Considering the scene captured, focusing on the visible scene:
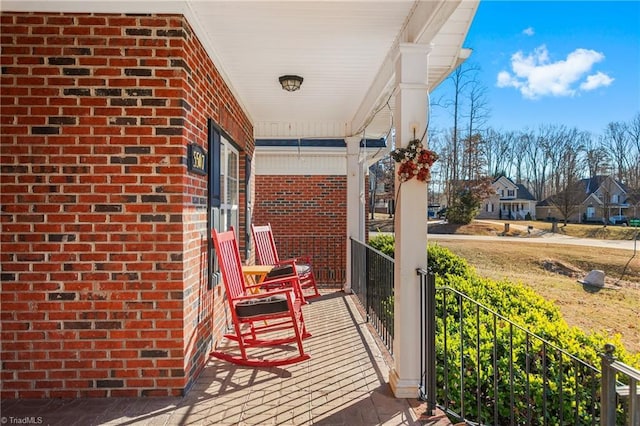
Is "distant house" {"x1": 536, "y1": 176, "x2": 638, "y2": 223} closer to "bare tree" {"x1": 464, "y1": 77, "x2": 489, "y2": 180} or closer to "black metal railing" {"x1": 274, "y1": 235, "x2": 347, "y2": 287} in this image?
"bare tree" {"x1": 464, "y1": 77, "x2": 489, "y2": 180}

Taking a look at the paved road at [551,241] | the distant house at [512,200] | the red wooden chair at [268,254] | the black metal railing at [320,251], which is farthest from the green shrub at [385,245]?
the distant house at [512,200]

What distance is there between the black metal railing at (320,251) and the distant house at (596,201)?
25.7 meters

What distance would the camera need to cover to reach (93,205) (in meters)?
2.71

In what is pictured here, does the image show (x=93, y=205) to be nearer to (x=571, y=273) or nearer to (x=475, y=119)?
(x=571, y=273)

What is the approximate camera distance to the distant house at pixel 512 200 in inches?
1518

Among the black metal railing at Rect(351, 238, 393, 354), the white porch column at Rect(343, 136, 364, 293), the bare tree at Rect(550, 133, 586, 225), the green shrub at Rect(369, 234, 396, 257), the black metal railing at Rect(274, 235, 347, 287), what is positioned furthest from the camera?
the bare tree at Rect(550, 133, 586, 225)

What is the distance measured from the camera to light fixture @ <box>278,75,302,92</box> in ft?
13.3

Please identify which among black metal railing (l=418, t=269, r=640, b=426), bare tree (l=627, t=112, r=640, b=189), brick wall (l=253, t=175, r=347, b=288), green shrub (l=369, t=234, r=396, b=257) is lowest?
black metal railing (l=418, t=269, r=640, b=426)

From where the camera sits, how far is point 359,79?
4195 millimetres

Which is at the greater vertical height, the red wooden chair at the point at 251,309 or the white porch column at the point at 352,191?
the white porch column at the point at 352,191

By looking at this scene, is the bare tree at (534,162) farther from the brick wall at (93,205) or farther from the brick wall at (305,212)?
the brick wall at (93,205)

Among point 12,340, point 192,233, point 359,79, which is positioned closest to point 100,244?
point 192,233

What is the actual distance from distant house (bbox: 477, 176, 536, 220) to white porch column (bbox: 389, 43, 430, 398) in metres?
37.9

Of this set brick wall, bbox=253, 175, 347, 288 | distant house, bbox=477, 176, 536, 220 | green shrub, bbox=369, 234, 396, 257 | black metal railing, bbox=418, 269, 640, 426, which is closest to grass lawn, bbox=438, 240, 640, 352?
green shrub, bbox=369, 234, 396, 257
